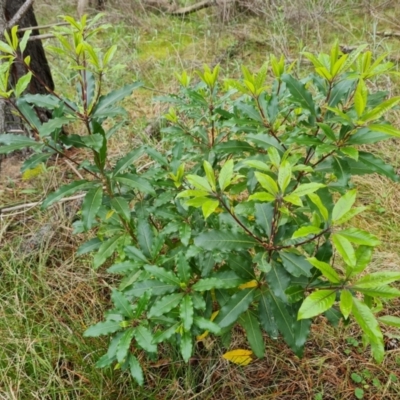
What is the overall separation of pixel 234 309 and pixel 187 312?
0.15 m

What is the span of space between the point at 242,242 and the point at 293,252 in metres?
0.17

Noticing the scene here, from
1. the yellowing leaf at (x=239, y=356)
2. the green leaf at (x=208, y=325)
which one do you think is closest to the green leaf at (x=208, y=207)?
the green leaf at (x=208, y=325)

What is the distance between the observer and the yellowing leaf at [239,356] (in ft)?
5.58

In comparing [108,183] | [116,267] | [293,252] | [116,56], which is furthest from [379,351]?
[116,56]

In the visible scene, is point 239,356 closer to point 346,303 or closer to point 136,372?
point 136,372

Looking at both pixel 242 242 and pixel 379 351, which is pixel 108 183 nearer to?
pixel 242 242

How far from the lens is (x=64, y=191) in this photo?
4.48 ft

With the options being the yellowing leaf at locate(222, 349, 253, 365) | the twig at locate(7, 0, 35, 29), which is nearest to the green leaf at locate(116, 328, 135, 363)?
the yellowing leaf at locate(222, 349, 253, 365)

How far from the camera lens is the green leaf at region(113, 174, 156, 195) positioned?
55.1 inches

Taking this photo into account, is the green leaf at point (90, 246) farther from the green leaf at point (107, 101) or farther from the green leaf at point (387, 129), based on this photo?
the green leaf at point (387, 129)

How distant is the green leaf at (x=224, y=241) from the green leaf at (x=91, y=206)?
38 centimetres

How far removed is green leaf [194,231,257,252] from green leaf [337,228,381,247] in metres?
0.31

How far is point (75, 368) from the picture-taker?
1.70 meters

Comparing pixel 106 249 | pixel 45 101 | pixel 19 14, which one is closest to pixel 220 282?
pixel 106 249
